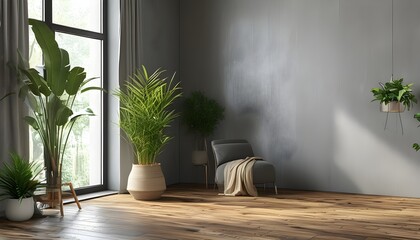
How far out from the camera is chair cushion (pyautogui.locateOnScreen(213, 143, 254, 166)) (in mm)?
7227

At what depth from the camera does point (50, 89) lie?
5.58m

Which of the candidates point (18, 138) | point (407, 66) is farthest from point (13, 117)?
point (407, 66)

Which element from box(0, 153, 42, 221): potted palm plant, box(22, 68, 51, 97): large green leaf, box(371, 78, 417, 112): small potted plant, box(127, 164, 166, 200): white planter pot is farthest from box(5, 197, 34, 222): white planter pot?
box(371, 78, 417, 112): small potted plant

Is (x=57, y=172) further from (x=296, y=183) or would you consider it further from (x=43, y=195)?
(x=296, y=183)

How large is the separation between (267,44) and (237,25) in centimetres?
59

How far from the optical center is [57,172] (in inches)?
225

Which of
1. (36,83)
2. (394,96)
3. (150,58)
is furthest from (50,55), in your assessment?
(394,96)

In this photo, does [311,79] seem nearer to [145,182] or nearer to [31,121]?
[145,182]

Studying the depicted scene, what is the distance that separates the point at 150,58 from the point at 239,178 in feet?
7.45

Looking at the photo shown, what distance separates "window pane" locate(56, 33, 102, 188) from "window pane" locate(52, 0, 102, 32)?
6.7 inches

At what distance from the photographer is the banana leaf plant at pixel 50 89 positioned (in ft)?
17.8

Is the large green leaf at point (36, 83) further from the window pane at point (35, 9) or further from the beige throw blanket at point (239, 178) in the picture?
the beige throw blanket at point (239, 178)

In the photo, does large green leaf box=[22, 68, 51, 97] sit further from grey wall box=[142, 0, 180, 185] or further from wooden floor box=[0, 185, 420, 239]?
grey wall box=[142, 0, 180, 185]

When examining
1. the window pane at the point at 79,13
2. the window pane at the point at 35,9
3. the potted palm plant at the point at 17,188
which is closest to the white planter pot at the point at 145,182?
the potted palm plant at the point at 17,188
